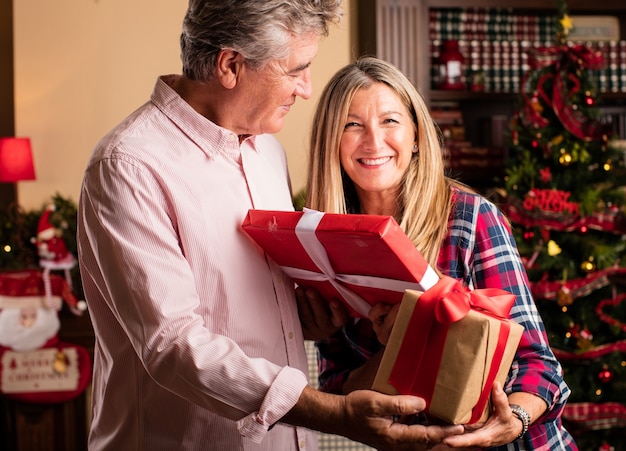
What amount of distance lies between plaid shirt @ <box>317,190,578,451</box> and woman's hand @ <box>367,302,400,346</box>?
0.23 meters

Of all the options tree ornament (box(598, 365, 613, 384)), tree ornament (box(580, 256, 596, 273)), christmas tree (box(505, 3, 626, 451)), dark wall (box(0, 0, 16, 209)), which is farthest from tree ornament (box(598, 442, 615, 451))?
dark wall (box(0, 0, 16, 209))

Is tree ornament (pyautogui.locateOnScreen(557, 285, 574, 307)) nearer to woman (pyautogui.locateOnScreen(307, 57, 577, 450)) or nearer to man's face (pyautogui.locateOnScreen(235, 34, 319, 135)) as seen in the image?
woman (pyautogui.locateOnScreen(307, 57, 577, 450))

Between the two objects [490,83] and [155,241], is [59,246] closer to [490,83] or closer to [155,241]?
[490,83]

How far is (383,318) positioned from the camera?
55.2 inches

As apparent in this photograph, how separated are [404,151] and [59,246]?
261 cm

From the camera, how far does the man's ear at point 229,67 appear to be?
1.41 meters

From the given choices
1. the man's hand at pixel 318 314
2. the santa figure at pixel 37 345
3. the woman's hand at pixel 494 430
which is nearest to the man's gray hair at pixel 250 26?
the man's hand at pixel 318 314

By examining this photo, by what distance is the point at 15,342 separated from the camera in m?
3.91

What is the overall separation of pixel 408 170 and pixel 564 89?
2022 millimetres

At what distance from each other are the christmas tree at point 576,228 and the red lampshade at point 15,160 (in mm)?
2391

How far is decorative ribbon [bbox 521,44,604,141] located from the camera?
3484 millimetres

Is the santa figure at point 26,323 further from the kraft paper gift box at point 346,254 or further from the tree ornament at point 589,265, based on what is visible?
the kraft paper gift box at point 346,254

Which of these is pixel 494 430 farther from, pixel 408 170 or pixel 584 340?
pixel 584 340

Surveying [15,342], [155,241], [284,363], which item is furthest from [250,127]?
[15,342]
